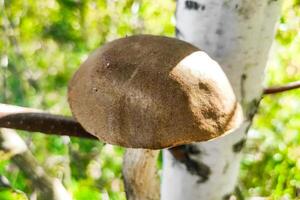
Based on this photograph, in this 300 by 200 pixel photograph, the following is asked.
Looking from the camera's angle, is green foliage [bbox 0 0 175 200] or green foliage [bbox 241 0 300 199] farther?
green foliage [bbox 0 0 175 200]

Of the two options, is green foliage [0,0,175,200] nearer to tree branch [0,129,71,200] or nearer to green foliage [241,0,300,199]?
green foliage [241,0,300,199]

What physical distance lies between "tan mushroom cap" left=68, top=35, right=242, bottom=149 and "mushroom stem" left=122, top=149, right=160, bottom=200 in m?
0.53

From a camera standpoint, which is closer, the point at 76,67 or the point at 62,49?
the point at 76,67

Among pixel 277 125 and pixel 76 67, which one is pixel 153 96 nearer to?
pixel 277 125

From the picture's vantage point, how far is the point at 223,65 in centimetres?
54

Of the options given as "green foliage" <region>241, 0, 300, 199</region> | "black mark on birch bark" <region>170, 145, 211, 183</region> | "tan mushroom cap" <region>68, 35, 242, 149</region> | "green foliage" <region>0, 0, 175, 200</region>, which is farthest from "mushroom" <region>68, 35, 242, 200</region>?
"green foliage" <region>0, 0, 175, 200</region>

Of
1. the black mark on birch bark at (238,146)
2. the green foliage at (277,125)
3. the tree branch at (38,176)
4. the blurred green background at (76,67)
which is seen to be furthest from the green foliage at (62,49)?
the black mark on birch bark at (238,146)

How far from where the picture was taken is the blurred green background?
Answer: 1.64 metres

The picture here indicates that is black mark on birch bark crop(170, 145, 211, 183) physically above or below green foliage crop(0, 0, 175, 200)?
above

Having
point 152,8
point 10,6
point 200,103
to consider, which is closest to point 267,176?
point 152,8

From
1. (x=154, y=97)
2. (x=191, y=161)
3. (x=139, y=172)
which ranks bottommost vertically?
(x=139, y=172)

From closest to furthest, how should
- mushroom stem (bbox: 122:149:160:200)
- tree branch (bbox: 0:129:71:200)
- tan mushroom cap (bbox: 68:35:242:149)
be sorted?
tan mushroom cap (bbox: 68:35:242:149), mushroom stem (bbox: 122:149:160:200), tree branch (bbox: 0:129:71:200)

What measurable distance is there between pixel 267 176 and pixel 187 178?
1.21 metres

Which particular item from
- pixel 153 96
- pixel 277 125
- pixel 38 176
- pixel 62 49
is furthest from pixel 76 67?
pixel 153 96
